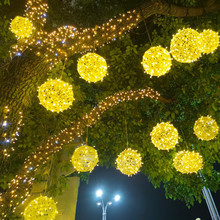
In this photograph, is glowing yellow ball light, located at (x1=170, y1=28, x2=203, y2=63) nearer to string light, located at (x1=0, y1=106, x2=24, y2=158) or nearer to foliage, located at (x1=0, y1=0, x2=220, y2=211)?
foliage, located at (x1=0, y1=0, x2=220, y2=211)

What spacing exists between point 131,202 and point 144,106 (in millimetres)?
14244

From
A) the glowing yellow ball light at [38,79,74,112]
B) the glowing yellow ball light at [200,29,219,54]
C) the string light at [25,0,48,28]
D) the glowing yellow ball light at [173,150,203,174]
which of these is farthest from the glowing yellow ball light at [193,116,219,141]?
the string light at [25,0,48,28]

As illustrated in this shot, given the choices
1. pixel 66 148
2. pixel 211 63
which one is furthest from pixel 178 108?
pixel 66 148

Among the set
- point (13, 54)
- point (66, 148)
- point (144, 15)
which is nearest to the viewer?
point (13, 54)

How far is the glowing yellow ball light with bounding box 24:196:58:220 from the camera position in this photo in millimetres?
2344

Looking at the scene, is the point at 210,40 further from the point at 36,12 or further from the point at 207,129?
the point at 36,12

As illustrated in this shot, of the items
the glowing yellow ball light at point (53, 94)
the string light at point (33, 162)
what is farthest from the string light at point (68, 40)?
the string light at point (33, 162)

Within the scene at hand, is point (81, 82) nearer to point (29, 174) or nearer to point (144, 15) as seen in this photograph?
point (144, 15)

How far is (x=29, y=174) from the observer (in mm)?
2363

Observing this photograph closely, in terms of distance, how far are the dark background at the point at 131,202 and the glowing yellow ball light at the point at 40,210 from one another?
517 inches

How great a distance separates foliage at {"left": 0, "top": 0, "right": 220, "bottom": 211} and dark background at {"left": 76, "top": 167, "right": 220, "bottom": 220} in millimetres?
11046

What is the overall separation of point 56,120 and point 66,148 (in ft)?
2.59

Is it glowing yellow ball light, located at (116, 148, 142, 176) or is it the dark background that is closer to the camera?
glowing yellow ball light, located at (116, 148, 142, 176)

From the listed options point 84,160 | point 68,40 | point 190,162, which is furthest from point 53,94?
point 190,162
